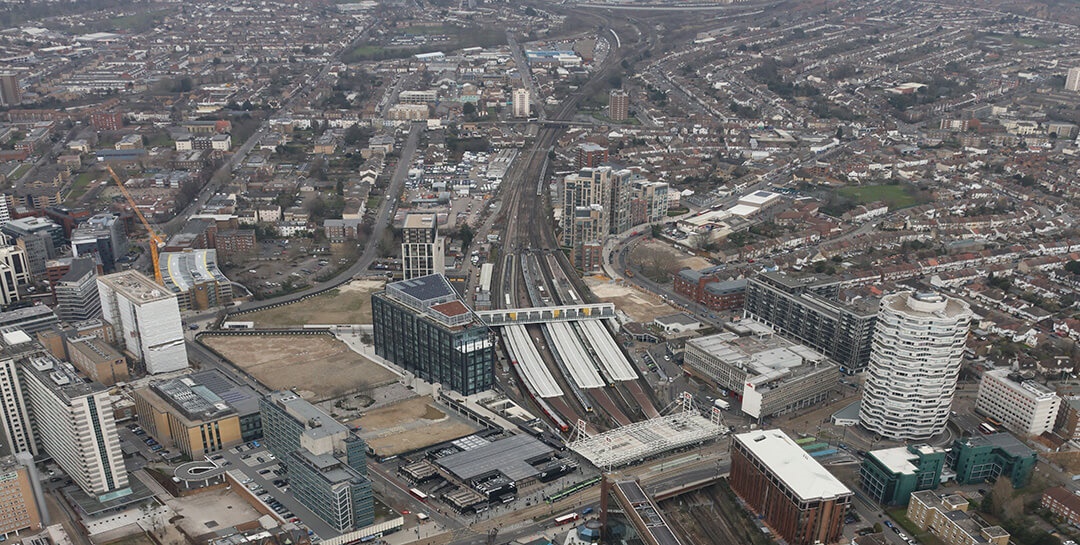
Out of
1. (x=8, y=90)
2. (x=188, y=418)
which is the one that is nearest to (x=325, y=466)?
(x=188, y=418)

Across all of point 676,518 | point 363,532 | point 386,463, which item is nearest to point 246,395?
point 386,463

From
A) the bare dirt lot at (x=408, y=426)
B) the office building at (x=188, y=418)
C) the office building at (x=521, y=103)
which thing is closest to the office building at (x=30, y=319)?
the office building at (x=188, y=418)

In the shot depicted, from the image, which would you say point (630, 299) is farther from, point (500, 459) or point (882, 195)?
point (882, 195)

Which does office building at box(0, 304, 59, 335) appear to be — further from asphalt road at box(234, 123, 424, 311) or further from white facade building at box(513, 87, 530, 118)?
white facade building at box(513, 87, 530, 118)

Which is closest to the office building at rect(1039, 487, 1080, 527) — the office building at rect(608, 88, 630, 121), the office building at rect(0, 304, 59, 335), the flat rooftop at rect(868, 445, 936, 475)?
the flat rooftop at rect(868, 445, 936, 475)

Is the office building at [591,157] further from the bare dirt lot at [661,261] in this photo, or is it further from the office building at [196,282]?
the office building at [196,282]

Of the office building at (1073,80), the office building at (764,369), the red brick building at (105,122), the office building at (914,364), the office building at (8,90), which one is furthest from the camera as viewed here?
the office building at (1073,80)
